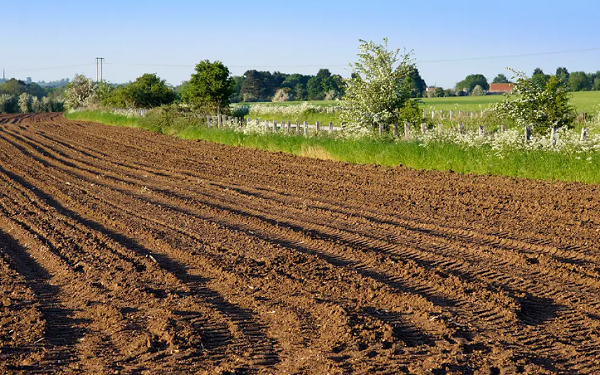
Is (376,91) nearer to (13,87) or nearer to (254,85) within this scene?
(254,85)

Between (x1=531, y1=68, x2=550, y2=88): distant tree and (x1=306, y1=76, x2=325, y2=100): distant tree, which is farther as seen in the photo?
(x1=306, y1=76, x2=325, y2=100): distant tree

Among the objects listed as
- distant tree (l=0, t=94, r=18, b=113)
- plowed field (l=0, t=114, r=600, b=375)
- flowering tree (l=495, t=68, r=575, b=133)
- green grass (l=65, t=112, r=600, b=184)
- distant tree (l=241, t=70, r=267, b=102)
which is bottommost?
plowed field (l=0, t=114, r=600, b=375)

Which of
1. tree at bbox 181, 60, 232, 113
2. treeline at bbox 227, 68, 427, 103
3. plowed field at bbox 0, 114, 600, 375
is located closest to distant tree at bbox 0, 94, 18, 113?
treeline at bbox 227, 68, 427, 103

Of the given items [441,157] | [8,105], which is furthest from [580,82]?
[441,157]

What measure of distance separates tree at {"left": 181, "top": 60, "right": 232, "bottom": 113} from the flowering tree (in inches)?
917

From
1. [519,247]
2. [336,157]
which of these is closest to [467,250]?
[519,247]

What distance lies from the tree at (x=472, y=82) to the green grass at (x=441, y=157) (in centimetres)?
13398

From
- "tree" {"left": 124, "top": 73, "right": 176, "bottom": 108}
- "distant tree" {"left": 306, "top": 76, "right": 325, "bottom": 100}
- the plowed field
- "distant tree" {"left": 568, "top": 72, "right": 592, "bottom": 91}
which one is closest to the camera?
the plowed field

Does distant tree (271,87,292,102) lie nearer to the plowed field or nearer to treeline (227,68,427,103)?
treeline (227,68,427,103)

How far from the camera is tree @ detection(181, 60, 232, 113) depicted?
4094 centimetres

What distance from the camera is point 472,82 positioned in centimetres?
15700

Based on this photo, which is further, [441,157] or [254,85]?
[254,85]

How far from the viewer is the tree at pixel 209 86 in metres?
40.9

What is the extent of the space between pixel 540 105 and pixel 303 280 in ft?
48.4
